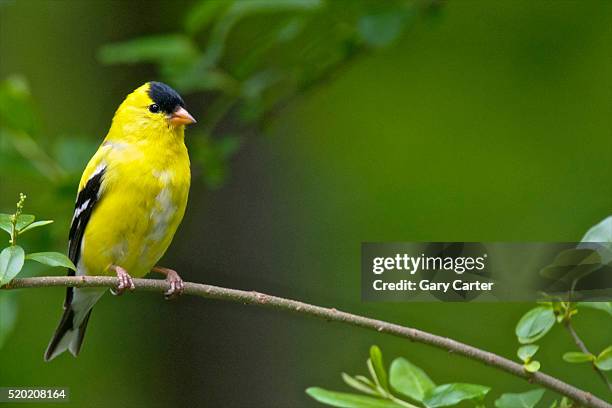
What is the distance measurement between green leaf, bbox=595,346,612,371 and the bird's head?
168 cm

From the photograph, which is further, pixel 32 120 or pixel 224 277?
pixel 224 277

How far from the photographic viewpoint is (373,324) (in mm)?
1755

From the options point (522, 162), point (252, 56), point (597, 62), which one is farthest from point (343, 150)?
point (252, 56)

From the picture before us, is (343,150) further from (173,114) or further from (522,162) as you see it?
(173,114)

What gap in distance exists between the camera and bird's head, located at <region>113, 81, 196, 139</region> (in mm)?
2992

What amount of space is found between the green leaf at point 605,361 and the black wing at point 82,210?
5.84ft

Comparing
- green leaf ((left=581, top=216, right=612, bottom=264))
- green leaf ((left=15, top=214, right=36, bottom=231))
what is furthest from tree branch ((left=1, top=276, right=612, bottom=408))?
green leaf ((left=581, top=216, right=612, bottom=264))

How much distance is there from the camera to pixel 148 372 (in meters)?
5.34

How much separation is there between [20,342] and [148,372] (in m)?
0.89

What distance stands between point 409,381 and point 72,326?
1.87 m

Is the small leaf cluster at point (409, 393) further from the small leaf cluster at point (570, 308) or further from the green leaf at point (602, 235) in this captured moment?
the green leaf at point (602, 235)

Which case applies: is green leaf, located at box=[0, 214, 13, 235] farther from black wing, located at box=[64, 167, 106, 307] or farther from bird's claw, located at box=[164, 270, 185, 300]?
black wing, located at box=[64, 167, 106, 307]

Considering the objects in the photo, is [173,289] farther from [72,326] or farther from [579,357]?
[72,326]

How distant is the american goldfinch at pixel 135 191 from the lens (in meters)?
2.79
